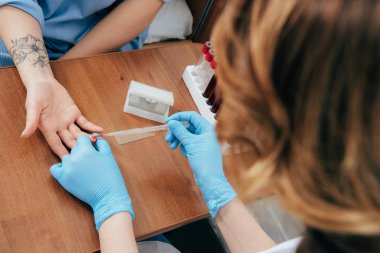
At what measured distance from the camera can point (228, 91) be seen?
418mm

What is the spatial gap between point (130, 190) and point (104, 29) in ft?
2.06

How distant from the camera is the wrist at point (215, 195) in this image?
84cm

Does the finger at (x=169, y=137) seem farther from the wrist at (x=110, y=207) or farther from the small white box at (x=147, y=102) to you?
the wrist at (x=110, y=207)

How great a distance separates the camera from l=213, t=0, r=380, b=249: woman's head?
0.33 meters

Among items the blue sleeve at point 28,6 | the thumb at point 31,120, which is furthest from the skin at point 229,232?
the blue sleeve at point 28,6

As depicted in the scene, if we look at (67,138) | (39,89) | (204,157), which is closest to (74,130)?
(67,138)

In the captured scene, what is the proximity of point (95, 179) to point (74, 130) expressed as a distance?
0.51ft

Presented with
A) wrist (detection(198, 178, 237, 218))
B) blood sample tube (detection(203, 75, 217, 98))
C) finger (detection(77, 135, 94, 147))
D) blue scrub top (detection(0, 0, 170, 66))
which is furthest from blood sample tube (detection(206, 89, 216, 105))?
blue scrub top (detection(0, 0, 170, 66))

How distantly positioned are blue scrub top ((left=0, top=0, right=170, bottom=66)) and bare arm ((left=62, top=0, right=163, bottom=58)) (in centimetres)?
4

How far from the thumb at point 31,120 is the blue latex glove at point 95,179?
10cm

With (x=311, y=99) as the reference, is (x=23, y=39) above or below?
below

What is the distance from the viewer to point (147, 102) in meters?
0.92

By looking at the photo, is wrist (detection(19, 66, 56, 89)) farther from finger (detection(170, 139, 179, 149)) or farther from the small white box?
finger (detection(170, 139, 179, 149))

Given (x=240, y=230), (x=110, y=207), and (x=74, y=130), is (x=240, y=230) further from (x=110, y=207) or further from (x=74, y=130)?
(x=74, y=130)
